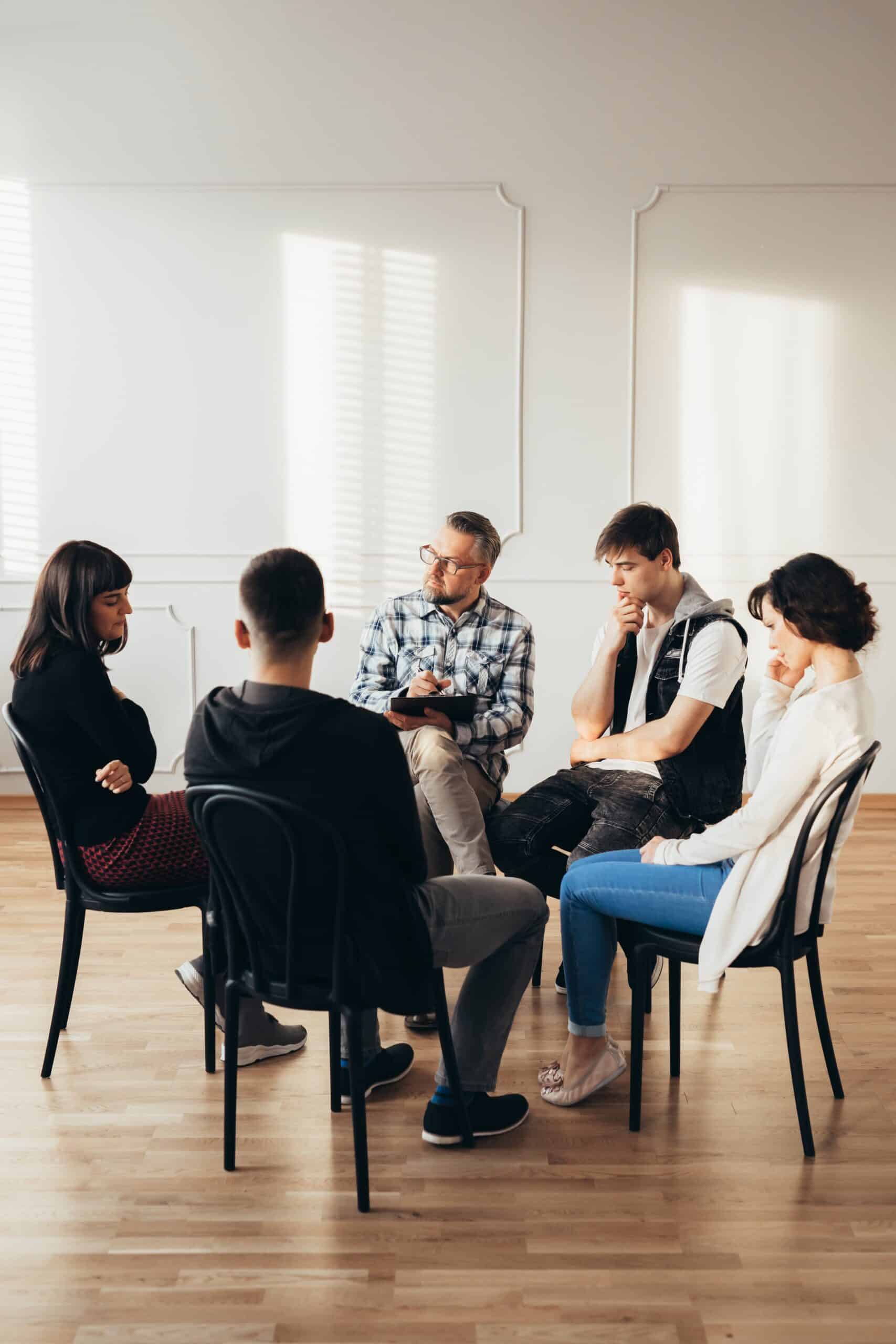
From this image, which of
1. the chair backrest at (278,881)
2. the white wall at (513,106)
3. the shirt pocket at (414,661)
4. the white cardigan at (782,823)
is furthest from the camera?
the white wall at (513,106)

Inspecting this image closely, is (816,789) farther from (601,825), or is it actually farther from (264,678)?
(264,678)

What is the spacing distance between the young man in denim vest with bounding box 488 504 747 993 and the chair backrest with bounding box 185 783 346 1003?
0.94 meters

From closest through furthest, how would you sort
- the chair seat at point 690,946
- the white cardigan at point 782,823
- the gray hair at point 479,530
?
the white cardigan at point 782,823, the chair seat at point 690,946, the gray hair at point 479,530

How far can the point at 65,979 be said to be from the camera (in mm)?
2684

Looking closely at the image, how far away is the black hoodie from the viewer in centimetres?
196

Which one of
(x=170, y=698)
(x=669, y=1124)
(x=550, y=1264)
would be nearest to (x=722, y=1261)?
(x=550, y=1264)

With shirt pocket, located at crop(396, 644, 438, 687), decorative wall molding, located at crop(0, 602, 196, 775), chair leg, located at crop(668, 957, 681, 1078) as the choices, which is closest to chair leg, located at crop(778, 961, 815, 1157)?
chair leg, located at crop(668, 957, 681, 1078)

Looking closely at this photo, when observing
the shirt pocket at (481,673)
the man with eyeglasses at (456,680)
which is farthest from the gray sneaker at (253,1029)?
the shirt pocket at (481,673)

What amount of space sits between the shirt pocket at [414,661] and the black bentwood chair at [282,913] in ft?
4.21

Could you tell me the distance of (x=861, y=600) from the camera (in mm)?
2266

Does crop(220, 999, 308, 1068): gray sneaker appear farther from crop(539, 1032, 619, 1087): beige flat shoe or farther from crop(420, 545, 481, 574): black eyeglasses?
crop(420, 545, 481, 574): black eyeglasses

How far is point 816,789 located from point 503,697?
3.99 feet

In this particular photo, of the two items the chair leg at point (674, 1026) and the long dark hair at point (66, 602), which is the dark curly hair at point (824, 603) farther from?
the long dark hair at point (66, 602)

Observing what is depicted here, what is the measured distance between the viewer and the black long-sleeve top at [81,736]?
8.25ft
